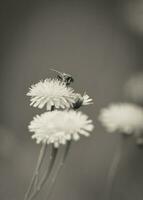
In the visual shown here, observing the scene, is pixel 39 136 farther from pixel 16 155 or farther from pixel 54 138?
pixel 16 155

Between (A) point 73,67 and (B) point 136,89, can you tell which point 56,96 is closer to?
(B) point 136,89

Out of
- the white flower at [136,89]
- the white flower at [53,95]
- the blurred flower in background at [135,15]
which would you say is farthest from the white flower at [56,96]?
the blurred flower in background at [135,15]

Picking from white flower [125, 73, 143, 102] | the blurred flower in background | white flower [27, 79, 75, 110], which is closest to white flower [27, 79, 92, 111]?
white flower [27, 79, 75, 110]

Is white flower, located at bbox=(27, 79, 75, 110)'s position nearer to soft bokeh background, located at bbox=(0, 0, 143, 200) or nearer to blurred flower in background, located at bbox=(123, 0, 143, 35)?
soft bokeh background, located at bbox=(0, 0, 143, 200)

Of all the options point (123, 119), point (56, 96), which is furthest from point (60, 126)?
point (123, 119)

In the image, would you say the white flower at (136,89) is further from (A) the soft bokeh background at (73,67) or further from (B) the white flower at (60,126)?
(B) the white flower at (60,126)

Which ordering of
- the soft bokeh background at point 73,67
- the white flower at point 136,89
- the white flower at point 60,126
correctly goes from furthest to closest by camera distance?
the soft bokeh background at point 73,67, the white flower at point 136,89, the white flower at point 60,126
